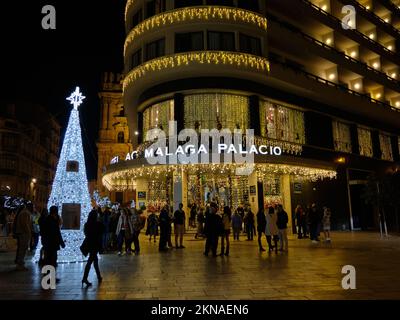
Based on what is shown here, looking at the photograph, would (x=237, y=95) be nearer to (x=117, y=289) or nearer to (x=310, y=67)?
(x=310, y=67)

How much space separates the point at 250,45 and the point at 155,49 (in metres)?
6.74

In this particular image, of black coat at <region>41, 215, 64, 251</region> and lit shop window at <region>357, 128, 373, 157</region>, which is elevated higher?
lit shop window at <region>357, 128, 373, 157</region>

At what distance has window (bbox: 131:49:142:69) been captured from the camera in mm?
26469

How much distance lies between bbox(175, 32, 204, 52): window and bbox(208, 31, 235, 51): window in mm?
678

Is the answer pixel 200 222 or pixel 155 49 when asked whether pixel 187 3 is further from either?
pixel 200 222

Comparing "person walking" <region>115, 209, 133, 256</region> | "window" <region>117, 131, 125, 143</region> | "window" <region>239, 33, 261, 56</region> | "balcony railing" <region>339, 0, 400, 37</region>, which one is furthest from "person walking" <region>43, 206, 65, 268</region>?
"window" <region>117, 131, 125, 143</region>

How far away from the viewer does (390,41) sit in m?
39.2

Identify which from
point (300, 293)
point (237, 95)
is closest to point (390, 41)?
point (237, 95)

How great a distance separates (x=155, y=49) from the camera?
2527 centimetres

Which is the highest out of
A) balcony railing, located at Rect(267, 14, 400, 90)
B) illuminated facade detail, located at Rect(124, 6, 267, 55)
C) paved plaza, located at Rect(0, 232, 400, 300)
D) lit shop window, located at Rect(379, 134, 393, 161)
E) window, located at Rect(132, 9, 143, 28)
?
window, located at Rect(132, 9, 143, 28)

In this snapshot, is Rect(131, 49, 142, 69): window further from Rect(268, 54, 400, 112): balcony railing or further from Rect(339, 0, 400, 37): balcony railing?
Rect(339, 0, 400, 37): balcony railing

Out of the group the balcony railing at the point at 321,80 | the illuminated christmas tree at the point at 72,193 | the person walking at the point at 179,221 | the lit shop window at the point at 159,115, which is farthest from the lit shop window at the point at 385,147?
the illuminated christmas tree at the point at 72,193

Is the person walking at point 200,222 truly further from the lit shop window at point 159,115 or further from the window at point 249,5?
the window at point 249,5

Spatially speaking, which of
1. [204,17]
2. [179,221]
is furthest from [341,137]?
[179,221]
